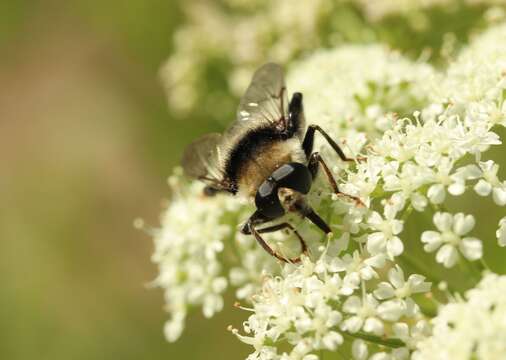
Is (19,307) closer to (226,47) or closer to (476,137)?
(226,47)

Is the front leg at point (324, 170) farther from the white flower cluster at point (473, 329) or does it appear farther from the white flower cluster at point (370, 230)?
the white flower cluster at point (473, 329)

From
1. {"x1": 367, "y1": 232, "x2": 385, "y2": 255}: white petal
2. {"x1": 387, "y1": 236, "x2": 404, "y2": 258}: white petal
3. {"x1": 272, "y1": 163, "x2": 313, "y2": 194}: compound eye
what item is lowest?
{"x1": 387, "y1": 236, "x2": 404, "y2": 258}: white petal

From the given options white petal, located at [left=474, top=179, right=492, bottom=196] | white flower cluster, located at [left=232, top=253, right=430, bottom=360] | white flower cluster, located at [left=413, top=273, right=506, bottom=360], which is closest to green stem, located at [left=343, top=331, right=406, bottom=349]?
white flower cluster, located at [left=232, top=253, right=430, bottom=360]

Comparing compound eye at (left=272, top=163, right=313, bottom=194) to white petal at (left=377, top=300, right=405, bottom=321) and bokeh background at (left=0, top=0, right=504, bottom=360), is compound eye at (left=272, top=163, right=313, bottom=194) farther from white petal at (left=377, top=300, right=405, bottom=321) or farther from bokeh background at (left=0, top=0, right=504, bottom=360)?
bokeh background at (left=0, top=0, right=504, bottom=360)

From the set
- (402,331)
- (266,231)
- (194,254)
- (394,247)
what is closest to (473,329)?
(402,331)

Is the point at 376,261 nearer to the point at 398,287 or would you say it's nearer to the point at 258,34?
the point at 398,287

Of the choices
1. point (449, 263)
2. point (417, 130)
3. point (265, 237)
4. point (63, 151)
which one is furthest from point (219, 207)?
point (63, 151)

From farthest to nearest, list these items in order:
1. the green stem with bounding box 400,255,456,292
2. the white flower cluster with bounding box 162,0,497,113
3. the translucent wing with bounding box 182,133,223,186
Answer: the white flower cluster with bounding box 162,0,497,113
the translucent wing with bounding box 182,133,223,186
the green stem with bounding box 400,255,456,292
